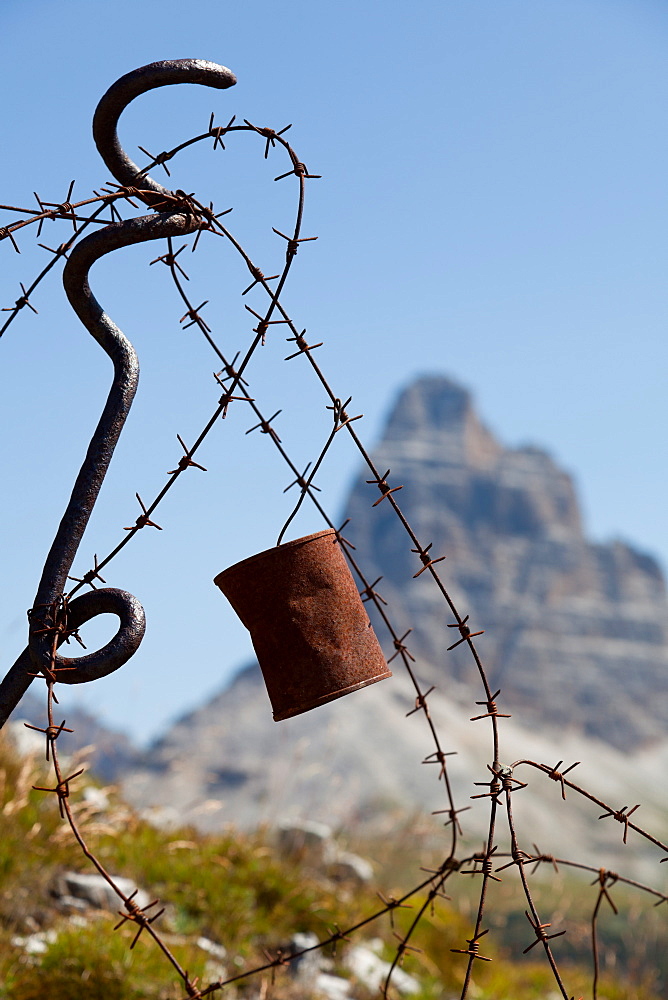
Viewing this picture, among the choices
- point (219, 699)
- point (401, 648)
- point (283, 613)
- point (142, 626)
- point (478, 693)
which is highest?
point (478, 693)

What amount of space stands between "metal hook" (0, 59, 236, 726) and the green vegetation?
49.6 inches

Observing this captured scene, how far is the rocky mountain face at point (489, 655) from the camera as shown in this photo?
123 ft

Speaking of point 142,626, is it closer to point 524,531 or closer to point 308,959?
point 308,959

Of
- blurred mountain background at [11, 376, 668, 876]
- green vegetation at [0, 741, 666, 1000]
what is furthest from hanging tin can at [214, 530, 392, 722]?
blurred mountain background at [11, 376, 668, 876]

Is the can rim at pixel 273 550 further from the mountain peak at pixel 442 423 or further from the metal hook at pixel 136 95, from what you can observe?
the mountain peak at pixel 442 423

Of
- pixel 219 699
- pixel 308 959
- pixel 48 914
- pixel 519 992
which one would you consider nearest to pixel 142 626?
pixel 48 914

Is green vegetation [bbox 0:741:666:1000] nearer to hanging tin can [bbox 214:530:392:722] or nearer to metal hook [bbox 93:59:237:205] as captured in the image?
hanging tin can [bbox 214:530:392:722]

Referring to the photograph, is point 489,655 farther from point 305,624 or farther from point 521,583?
point 305,624

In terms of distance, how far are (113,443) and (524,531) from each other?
63427mm

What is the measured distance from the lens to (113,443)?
1.74 m

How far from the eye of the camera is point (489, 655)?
54.8 m

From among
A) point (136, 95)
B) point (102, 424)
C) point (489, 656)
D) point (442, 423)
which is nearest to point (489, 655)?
point (489, 656)

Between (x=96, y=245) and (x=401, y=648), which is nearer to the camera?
(x=96, y=245)

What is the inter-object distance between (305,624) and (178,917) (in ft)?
7.73
